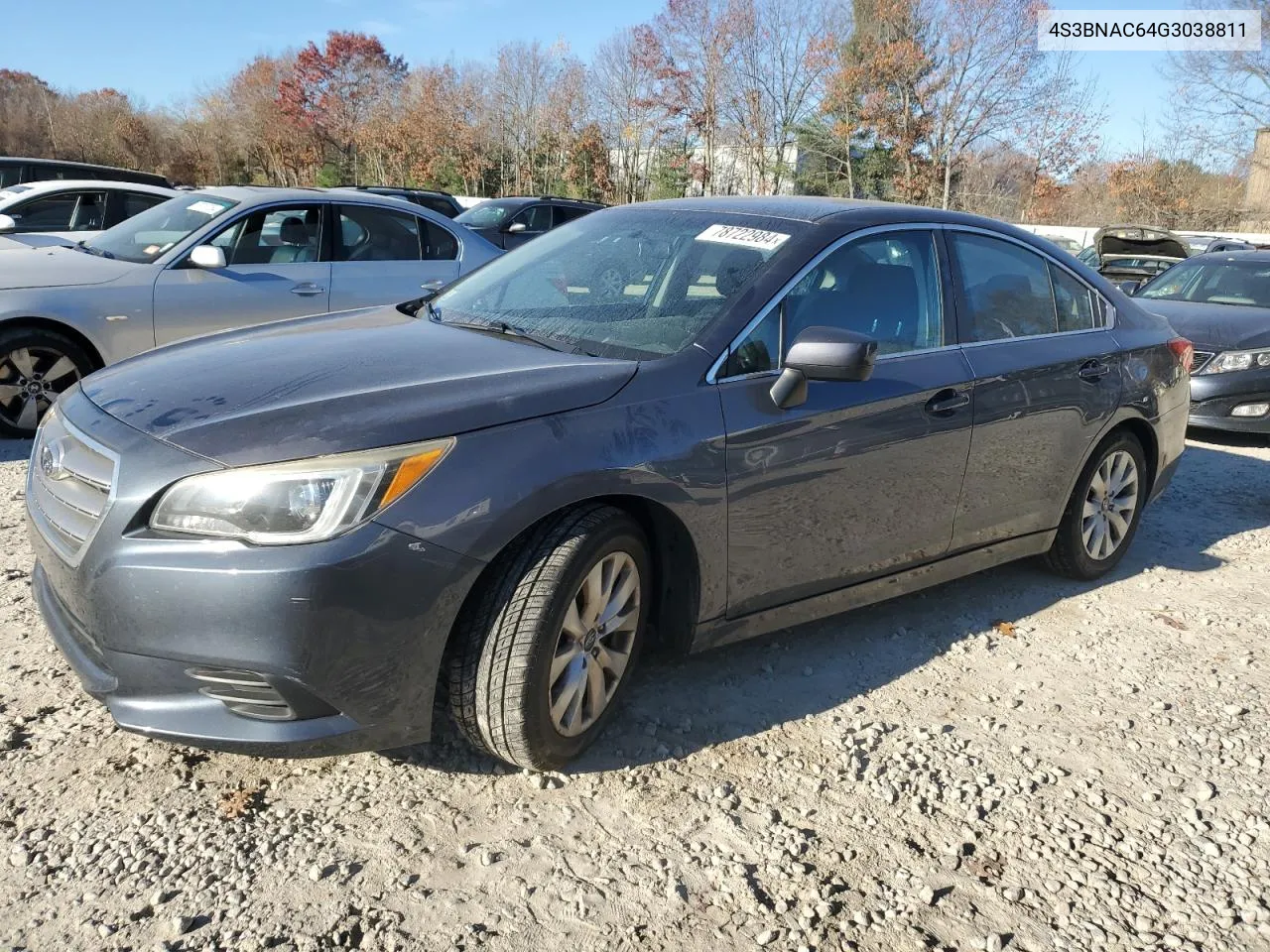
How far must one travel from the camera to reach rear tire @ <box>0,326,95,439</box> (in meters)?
5.97

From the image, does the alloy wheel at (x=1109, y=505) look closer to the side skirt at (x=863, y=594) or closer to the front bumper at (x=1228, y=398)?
the side skirt at (x=863, y=594)

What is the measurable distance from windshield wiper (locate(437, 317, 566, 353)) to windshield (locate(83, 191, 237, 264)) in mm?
3853

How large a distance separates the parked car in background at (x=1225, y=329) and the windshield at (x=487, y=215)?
996cm

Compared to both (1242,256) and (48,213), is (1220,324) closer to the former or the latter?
(1242,256)

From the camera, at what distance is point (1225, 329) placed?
8133 mm

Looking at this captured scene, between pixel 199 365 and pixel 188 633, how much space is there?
0.96 m

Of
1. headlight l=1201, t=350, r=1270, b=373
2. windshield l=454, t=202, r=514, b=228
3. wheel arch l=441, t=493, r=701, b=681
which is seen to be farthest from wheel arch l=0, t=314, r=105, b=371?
windshield l=454, t=202, r=514, b=228

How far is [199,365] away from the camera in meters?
2.92

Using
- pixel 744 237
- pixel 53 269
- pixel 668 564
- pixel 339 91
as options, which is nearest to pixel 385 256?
pixel 53 269

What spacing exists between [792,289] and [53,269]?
5075 mm

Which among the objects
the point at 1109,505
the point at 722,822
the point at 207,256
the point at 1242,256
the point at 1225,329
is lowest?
the point at 722,822

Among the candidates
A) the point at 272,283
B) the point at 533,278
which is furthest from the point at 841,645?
the point at 272,283

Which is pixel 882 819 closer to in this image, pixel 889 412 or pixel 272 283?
pixel 889 412

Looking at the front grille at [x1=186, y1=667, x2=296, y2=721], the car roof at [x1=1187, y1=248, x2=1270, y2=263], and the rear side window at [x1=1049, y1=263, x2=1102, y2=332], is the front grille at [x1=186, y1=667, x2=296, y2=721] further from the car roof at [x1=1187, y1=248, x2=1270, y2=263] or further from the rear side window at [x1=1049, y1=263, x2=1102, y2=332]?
the car roof at [x1=1187, y1=248, x2=1270, y2=263]
